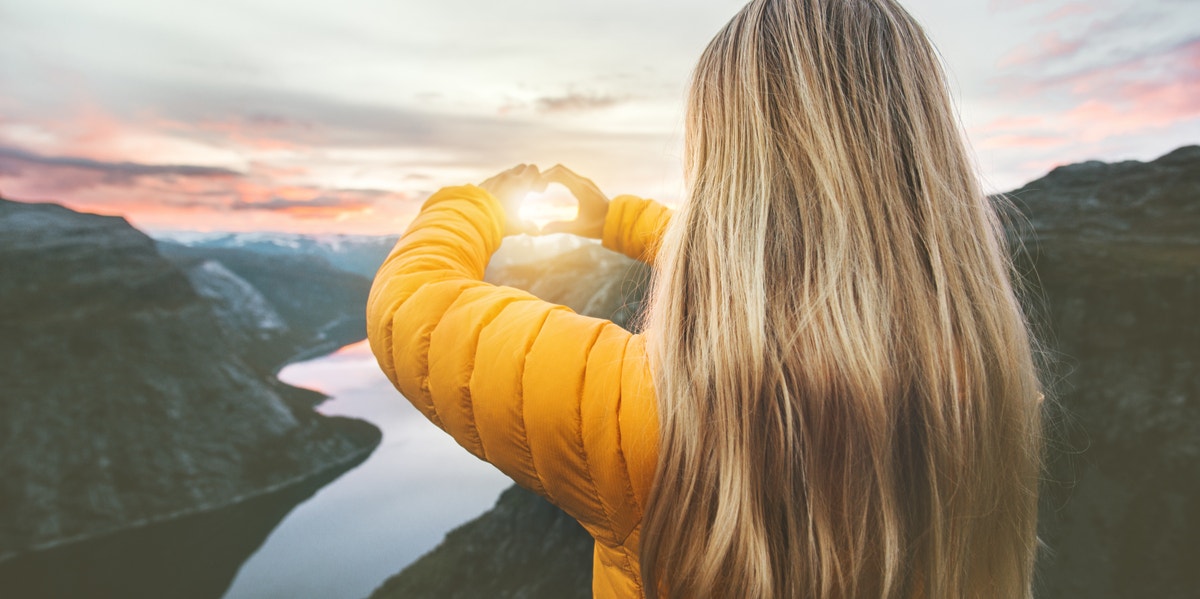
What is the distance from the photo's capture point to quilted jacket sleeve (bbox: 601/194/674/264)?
1.06 metres

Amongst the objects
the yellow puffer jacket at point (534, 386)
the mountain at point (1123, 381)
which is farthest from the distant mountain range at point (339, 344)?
the yellow puffer jacket at point (534, 386)

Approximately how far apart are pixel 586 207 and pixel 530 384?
698 millimetres

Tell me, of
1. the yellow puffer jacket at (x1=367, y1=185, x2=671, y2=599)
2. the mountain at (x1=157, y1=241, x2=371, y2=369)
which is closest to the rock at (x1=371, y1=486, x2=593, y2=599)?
the mountain at (x1=157, y1=241, x2=371, y2=369)

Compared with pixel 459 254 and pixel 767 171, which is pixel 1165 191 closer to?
pixel 767 171

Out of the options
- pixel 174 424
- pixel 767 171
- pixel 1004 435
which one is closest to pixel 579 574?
pixel 1004 435

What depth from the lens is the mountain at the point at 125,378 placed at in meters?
2.48

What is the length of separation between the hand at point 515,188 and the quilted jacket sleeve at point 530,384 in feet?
1.18

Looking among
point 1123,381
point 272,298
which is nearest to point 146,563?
point 272,298

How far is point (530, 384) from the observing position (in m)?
0.48

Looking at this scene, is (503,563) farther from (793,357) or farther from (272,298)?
(793,357)

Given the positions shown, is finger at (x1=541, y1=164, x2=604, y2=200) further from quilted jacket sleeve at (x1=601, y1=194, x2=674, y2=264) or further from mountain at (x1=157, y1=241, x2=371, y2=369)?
mountain at (x1=157, y1=241, x2=371, y2=369)

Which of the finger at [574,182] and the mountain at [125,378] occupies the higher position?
the finger at [574,182]

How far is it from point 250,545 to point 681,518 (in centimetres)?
369

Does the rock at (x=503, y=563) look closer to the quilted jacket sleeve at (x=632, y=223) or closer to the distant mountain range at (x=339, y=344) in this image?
the distant mountain range at (x=339, y=344)
